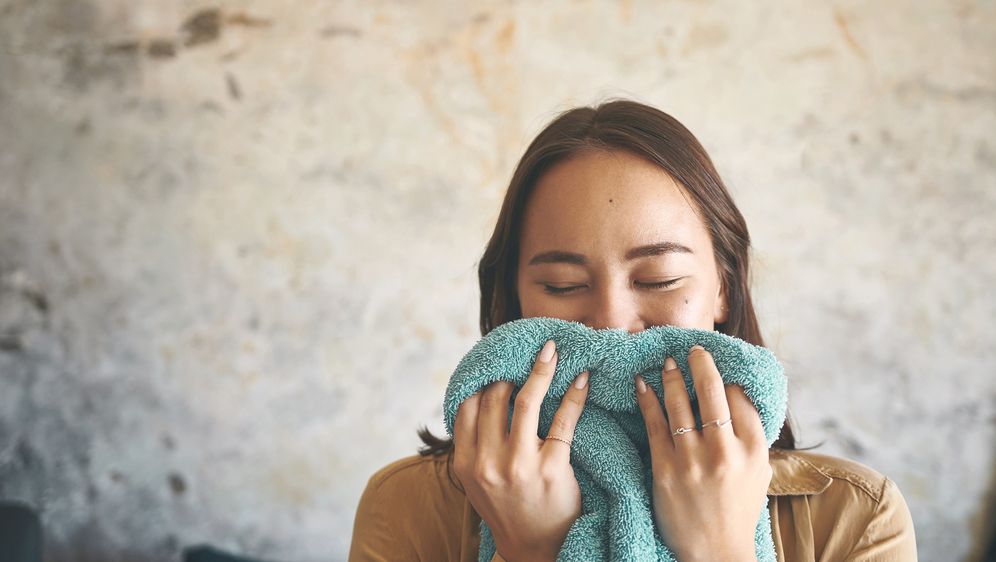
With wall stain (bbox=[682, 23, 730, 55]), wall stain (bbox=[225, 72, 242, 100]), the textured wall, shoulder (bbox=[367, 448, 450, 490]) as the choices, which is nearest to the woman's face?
shoulder (bbox=[367, 448, 450, 490])

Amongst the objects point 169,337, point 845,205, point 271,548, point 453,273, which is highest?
point 845,205

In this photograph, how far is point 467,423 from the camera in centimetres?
102

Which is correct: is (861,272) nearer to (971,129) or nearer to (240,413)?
(971,129)

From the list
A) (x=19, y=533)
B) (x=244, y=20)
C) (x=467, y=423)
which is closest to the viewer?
(x=467, y=423)

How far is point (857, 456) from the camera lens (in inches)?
82.4

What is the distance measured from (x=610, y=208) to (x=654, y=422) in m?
0.31

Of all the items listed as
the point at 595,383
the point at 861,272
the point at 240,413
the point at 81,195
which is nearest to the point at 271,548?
the point at 240,413

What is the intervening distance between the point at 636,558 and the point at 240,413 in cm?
142

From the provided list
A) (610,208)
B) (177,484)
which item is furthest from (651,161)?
(177,484)

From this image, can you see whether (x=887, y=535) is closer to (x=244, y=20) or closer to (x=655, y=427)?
(x=655, y=427)

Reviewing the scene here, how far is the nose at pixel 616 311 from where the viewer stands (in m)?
1.06

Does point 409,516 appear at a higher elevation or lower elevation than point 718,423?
lower

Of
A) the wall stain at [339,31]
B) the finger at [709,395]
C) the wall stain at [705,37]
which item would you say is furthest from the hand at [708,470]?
the wall stain at [339,31]

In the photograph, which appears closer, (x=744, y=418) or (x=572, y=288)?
(x=744, y=418)
